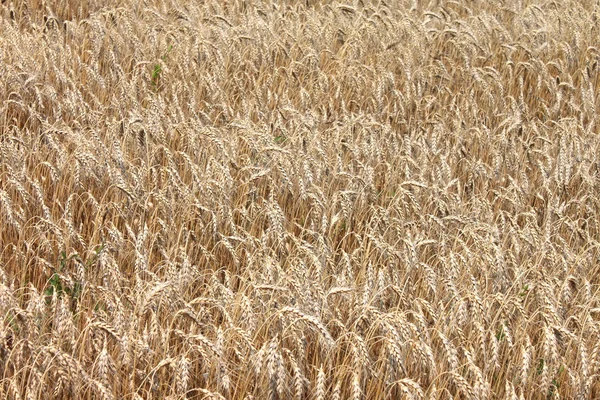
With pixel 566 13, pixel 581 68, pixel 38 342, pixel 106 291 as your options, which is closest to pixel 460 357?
pixel 106 291

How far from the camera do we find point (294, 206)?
338 centimetres

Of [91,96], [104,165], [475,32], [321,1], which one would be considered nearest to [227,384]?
[104,165]

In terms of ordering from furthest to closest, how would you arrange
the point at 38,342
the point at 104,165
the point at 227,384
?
1. the point at 104,165
2. the point at 38,342
3. the point at 227,384

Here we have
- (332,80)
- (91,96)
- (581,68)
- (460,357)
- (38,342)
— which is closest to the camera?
(38,342)

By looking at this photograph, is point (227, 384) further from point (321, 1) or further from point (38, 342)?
point (321, 1)

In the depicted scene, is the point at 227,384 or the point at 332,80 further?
the point at 332,80

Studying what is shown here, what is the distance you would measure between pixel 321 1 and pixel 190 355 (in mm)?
4185

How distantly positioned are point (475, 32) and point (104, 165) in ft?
9.60

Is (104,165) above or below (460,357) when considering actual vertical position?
above

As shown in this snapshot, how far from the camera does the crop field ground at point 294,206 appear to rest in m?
2.41

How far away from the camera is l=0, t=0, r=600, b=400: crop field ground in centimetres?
241

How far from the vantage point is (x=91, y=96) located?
14.0ft

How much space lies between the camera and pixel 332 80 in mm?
4703

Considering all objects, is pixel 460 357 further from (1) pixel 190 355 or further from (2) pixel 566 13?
(2) pixel 566 13
